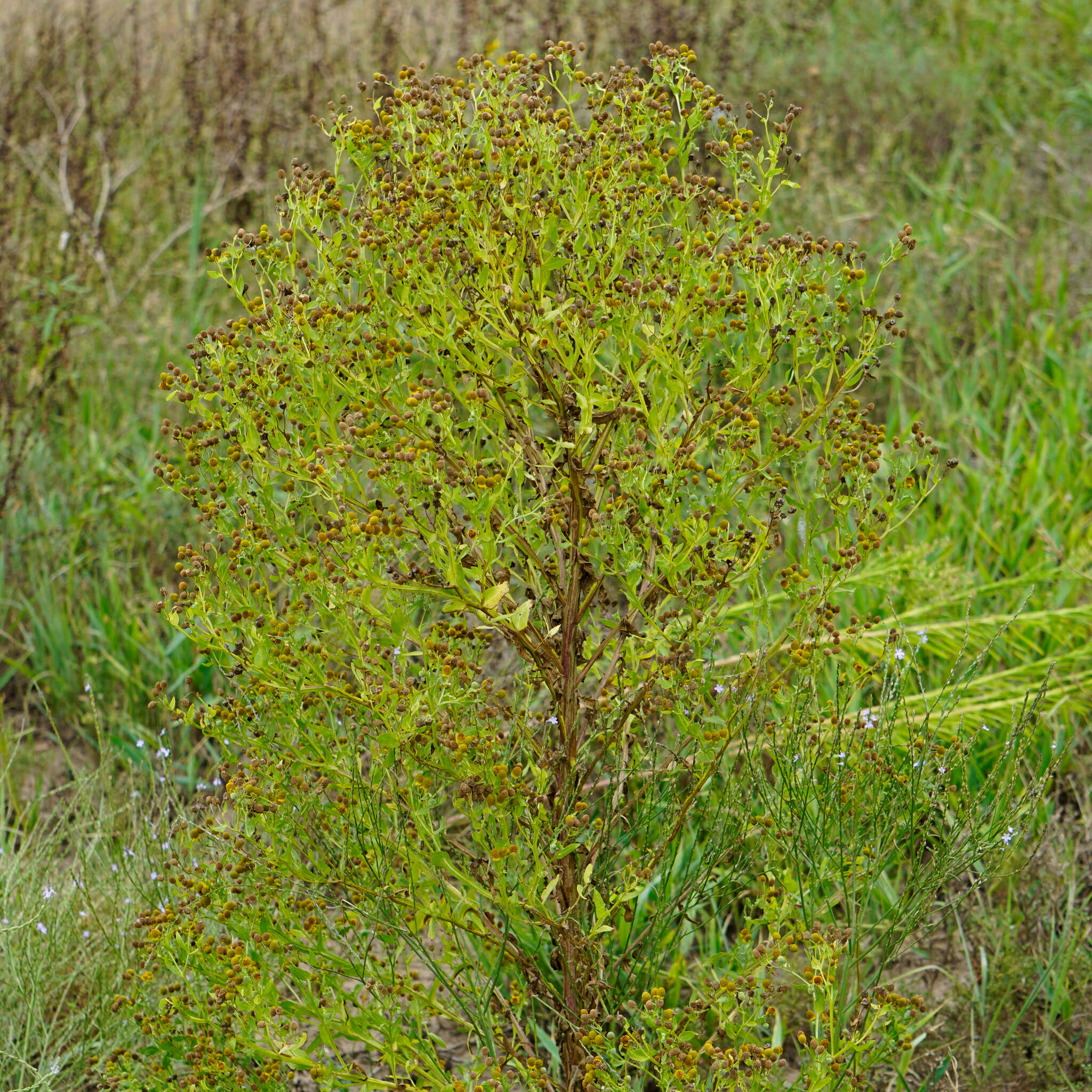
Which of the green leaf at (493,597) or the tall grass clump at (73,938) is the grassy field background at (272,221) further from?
the green leaf at (493,597)

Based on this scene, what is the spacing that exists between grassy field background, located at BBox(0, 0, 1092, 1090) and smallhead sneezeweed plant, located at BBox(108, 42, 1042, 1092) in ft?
1.21

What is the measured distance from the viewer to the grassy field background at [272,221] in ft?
9.65

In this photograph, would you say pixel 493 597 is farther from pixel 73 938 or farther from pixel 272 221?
pixel 272 221

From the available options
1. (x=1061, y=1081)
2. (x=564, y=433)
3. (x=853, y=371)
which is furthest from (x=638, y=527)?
(x=1061, y=1081)

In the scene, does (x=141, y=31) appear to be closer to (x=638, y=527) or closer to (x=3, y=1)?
(x=3, y=1)

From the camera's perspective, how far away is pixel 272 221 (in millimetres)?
6105

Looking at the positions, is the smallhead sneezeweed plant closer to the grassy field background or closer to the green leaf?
the green leaf

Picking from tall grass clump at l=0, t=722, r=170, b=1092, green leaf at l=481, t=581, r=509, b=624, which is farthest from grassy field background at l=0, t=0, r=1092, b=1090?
green leaf at l=481, t=581, r=509, b=624

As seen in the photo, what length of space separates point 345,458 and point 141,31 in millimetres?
7222

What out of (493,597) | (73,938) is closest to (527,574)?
(493,597)

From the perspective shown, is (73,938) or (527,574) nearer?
(527,574)

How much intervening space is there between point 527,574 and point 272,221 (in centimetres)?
438

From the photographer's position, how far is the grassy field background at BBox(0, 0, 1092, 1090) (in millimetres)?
2941

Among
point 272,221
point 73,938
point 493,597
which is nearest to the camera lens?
point 493,597
